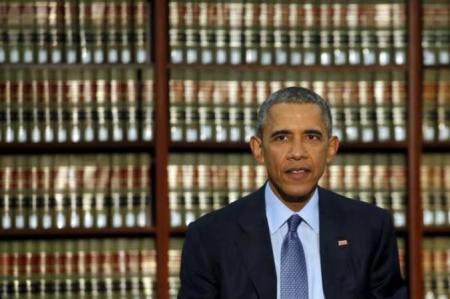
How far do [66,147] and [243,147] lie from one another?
81 centimetres

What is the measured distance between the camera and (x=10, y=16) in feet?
15.5

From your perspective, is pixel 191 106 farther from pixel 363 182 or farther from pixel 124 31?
pixel 363 182

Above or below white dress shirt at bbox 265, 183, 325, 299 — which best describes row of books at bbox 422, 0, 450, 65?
above

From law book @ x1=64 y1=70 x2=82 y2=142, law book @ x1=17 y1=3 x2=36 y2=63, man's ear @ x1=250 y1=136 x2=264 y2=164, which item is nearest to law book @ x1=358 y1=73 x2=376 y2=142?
law book @ x1=64 y1=70 x2=82 y2=142

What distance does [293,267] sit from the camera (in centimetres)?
194

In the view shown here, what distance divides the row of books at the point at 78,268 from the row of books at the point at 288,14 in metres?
1.07

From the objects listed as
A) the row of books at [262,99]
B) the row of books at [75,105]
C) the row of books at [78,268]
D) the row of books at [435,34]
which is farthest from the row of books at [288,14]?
the row of books at [78,268]

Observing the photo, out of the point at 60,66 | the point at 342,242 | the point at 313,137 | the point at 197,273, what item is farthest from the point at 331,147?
the point at 60,66

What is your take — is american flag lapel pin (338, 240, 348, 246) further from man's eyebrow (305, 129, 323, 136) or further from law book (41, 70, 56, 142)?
law book (41, 70, 56, 142)

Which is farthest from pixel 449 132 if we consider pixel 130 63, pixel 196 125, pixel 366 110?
pixel 130 63

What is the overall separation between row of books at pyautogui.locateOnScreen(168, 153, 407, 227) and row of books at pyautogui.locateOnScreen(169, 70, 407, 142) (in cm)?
11

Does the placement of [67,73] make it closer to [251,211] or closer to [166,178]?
[166,178]

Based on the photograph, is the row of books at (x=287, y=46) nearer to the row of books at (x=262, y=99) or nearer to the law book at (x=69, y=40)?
the row of books at (x=262, y=99)

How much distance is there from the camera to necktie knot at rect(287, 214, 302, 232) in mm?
2002
